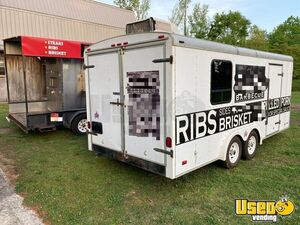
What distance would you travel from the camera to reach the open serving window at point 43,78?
260 inches

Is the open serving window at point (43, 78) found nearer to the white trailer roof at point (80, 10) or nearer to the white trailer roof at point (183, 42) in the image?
the white trailer roof at point (183, 42)

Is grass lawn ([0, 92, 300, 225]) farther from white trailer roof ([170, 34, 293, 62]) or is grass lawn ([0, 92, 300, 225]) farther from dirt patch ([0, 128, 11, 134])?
dirt patch ([0, 128, 11, 134])

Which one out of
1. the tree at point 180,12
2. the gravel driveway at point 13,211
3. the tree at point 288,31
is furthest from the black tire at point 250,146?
the tree at point 288,31

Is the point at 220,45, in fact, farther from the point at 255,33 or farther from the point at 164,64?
the point at 255,33

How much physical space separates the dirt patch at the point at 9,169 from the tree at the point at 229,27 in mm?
31730

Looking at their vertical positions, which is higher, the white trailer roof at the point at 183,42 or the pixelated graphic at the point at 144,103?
the white trailer roof at the point at 183,42

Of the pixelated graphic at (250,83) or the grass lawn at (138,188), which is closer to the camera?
the grass lawn at (138,188)

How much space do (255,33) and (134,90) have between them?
118ft

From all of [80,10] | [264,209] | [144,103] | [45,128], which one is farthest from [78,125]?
[80,10]

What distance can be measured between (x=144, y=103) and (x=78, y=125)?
14.1 ft

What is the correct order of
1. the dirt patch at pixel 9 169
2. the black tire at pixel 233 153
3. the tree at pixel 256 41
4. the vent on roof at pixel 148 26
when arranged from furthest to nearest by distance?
the tree at pixel 256 41
the vent on roof at pixel 148 26
the black tire at pixel 233 153
the dirt patch at pixel 9 169

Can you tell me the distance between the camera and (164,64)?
3.33m

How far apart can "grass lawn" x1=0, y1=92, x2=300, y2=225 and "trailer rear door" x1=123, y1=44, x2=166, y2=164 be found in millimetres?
697

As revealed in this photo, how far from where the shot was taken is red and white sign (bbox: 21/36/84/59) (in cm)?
630
